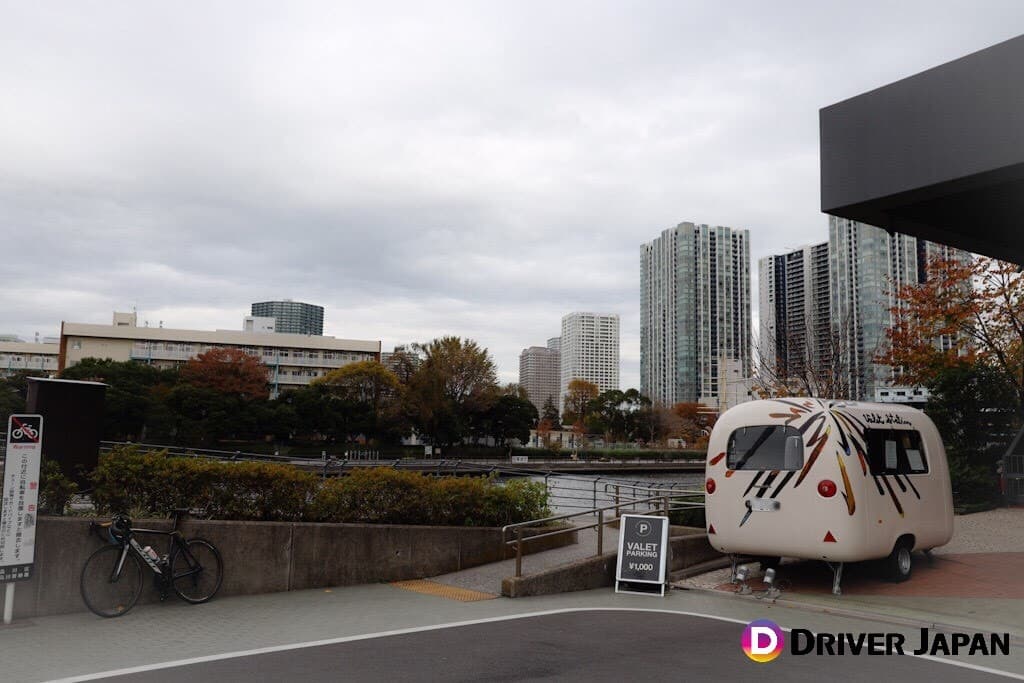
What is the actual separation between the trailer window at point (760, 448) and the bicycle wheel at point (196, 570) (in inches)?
268

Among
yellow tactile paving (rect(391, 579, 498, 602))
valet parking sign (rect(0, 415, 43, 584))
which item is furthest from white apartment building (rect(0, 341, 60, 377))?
valet parking sign (rect(0, 415, 43, 584))

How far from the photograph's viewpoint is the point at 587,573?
1097cm

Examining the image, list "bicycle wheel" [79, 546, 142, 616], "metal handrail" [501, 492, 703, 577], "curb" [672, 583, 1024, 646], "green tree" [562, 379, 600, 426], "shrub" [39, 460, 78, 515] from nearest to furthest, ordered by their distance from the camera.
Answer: "curb" [672, 583, 1024, 646] < "bicycle wheel" [79, 546, 142, 616] < "shrub" [39, 460, 78, 515] < "metal handrail" [501, 492, 703, 577] < "green tree" [562, 379, 600, 426]

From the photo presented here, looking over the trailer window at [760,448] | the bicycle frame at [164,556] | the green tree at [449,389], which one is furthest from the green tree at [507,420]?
the bicycle frame at [164,556]

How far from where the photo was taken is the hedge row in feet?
31.9

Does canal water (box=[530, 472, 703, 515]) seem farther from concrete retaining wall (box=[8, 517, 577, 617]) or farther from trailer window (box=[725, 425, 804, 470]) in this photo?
trailer window (box=[725, 425, 804, 470])

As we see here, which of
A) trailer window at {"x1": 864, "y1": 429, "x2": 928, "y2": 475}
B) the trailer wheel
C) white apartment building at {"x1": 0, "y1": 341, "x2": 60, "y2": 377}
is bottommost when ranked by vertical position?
the trailer wheel

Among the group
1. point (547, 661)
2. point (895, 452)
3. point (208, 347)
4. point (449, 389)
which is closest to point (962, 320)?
point (895, 452)

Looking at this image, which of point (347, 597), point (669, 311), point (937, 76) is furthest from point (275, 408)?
point (669, 311)

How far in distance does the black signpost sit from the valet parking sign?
7117mm

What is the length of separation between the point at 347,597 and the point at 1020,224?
10837 mm

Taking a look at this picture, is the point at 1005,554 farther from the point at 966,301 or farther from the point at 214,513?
the point at 966,301

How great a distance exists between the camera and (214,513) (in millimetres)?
10164

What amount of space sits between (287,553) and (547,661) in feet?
15.4
